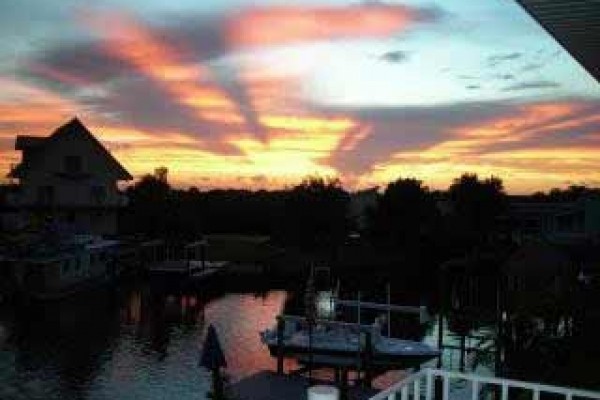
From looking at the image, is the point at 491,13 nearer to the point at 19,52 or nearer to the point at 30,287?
the point at 19,52

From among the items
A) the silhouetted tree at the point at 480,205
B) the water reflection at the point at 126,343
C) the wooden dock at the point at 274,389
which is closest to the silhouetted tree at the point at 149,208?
the water reflection at the point at 126,343

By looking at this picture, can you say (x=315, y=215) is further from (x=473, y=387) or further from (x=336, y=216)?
(x=473, y=387)

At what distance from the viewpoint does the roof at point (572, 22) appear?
228 inches

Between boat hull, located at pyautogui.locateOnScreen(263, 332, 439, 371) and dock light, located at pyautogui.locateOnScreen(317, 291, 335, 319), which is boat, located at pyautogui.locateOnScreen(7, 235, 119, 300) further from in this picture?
boat hull, located at pyautogui.locateOnScreen(263, 332, 439, 371)

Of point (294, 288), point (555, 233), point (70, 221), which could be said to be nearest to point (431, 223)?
point (555, 233)

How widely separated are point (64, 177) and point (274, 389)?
51040 millimetres

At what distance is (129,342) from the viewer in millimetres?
40750

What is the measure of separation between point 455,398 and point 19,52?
3214 cm

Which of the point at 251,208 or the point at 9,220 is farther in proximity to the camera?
the point at 251,208

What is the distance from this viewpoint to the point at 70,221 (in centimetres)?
7150

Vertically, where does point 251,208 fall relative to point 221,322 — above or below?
above

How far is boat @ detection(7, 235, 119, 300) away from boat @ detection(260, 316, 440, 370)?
91.1ft

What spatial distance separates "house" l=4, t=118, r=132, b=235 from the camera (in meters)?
69.2

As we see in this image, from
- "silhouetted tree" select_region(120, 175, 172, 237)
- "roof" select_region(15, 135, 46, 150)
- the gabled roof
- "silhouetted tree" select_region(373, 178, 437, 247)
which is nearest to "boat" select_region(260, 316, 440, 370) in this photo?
the gabled roof
